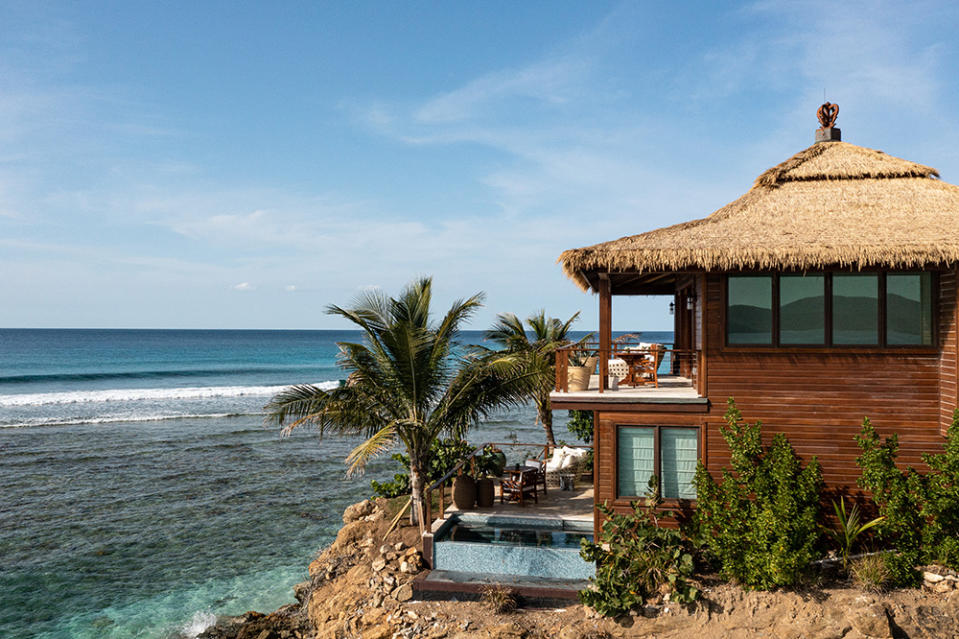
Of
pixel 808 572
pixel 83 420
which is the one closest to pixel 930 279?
pixel 808 572

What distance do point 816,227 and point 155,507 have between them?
21.0 metres

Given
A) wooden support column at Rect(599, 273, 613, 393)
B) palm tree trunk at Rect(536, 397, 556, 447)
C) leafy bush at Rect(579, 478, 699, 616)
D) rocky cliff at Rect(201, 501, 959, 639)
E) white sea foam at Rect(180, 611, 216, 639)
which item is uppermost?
wooden support column at Rect(599, 273, 613, 393)

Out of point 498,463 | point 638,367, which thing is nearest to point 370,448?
point 498,463

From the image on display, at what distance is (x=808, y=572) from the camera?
953cm

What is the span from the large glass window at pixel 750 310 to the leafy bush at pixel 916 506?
215cm

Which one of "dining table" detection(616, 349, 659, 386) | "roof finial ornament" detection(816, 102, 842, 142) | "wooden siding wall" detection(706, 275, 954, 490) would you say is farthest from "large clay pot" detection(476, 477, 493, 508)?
"roof finial ornament" detection(816, 102, 842, 142)

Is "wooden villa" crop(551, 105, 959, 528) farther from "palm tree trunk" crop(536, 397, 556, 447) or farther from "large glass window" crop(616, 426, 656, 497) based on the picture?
"palm tree trunk" crop(536, 397, 556, 447)

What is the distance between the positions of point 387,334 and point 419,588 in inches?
177

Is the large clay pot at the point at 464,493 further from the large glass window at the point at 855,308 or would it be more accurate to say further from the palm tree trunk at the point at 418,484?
the large glass window at the point at 855,308

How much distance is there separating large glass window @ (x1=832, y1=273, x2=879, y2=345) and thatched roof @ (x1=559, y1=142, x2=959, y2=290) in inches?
21.2

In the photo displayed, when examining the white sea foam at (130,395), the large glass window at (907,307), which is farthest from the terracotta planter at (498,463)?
the white sea foam at (130,395)

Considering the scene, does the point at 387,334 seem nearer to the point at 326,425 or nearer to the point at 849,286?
the point at 326,425

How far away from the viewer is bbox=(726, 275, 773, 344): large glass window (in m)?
10.7

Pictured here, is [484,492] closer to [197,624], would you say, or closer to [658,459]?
[658,459]
